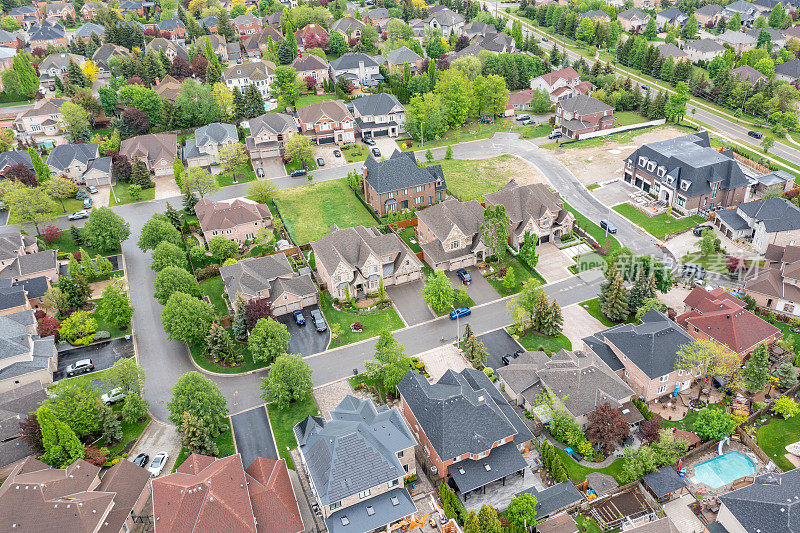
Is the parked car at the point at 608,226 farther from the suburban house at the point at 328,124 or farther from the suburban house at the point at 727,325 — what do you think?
the suburban house at the point at 328,124

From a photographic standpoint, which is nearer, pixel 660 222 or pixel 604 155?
pixel 660 222

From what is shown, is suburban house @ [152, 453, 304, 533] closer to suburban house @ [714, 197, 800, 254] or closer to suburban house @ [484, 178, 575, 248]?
suburban house @ [484, 178, 575, 248]

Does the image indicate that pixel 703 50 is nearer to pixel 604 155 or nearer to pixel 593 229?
pixel 604 155

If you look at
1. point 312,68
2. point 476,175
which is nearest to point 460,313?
point 476,175

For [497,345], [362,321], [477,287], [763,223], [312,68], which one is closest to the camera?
[497,345]

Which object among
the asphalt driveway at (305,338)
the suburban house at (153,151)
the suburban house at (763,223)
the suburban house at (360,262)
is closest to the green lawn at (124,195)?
the suburban house at (153,151)

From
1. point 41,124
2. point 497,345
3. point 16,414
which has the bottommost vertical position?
point 497,345

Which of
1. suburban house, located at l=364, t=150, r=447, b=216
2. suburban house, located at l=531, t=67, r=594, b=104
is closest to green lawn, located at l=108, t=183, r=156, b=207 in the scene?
suburban house, located at l=364, t=150, r=447, b=216
